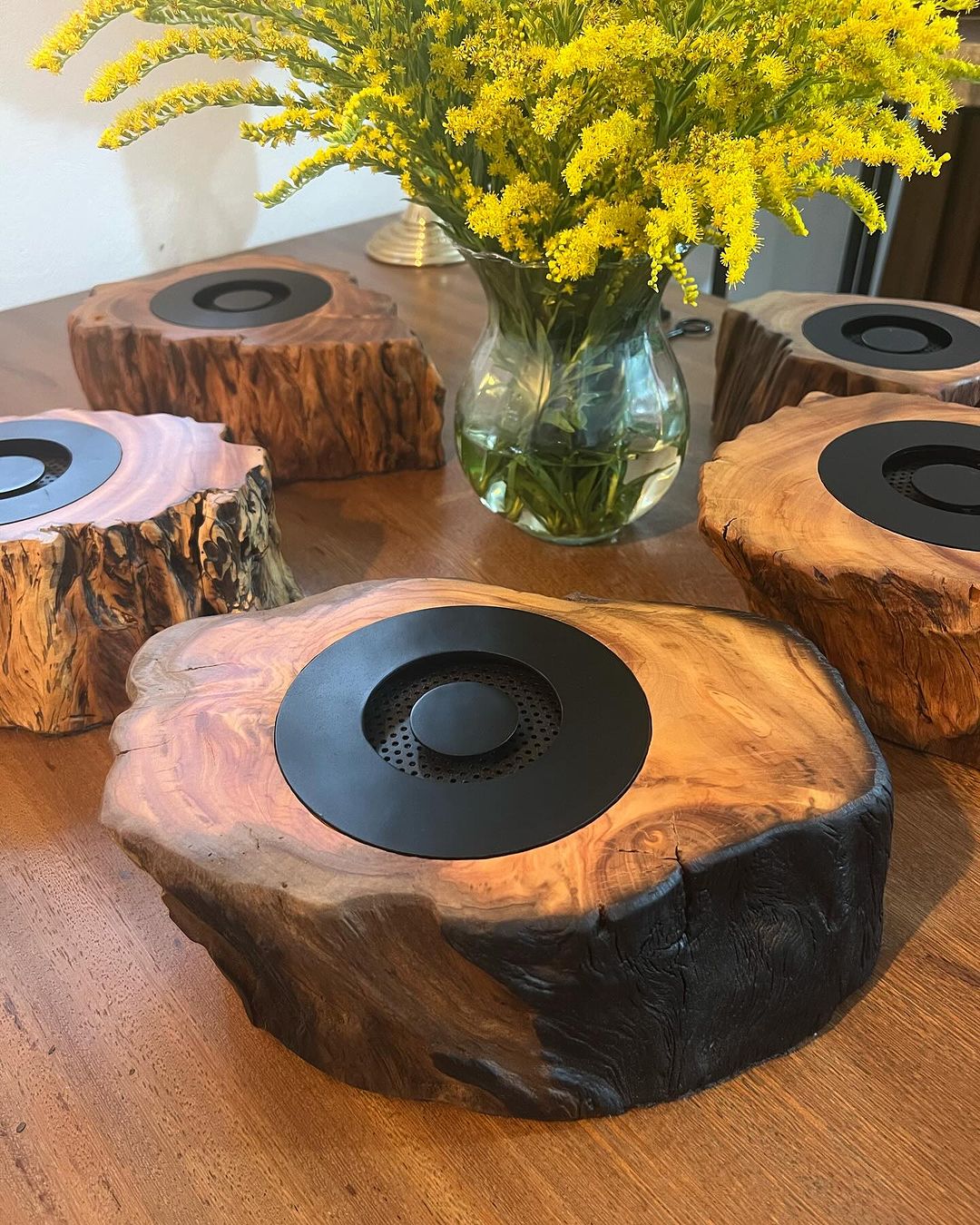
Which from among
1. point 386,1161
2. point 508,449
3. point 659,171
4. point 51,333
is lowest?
point 386,1161

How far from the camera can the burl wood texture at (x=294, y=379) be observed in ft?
5.29

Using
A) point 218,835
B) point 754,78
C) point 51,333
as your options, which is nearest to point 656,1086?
point 218,835

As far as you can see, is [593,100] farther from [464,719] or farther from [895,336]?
[895,336]

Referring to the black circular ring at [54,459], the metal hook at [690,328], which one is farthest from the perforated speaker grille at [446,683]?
the metal hook at [690,328]

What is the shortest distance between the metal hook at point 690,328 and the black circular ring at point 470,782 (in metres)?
1.22

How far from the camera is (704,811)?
0.79m

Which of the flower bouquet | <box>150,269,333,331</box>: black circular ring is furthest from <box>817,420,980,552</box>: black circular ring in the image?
<box>150,269,333,331</box>: black circular ring

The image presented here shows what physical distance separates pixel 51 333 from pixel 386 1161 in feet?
6.44

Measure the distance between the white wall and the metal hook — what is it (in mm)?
1172

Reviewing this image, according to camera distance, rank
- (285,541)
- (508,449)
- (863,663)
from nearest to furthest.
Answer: (863,663) < (508,449) < (285,541)

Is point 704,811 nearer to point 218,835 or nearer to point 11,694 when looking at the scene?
point 218,835

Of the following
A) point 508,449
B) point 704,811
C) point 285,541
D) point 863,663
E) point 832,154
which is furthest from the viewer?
point 285,541

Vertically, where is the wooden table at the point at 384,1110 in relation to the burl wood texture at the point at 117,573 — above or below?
below

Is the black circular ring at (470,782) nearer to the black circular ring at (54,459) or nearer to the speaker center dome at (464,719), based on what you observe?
the speaker center dome at (464,719)
